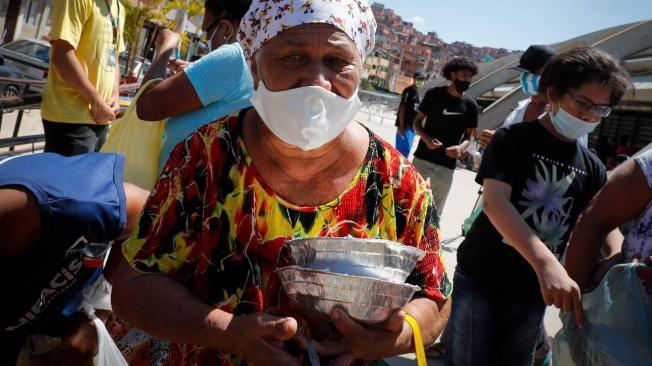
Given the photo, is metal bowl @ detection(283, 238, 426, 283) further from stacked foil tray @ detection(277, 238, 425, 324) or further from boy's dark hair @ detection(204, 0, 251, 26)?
boy's dark hair @ detection(204, 0, 251, 26)

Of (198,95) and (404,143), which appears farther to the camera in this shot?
(404,143)

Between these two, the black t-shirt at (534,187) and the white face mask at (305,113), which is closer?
the white face mask at (305,113)

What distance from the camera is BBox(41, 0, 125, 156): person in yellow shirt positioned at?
3150 mm

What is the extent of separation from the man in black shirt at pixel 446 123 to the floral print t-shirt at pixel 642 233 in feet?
11.9

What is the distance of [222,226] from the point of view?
136 cm

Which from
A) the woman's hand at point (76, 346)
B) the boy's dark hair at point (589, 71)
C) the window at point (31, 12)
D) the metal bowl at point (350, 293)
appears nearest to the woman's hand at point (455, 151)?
the boy's dark hair at point (589, 71)

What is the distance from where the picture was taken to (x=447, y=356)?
273 cm

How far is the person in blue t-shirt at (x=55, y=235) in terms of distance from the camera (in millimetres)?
1417

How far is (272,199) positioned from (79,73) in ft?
7.80

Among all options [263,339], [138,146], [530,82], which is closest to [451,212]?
[530,82]

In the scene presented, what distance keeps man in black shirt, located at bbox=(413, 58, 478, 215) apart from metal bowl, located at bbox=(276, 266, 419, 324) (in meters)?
4.62

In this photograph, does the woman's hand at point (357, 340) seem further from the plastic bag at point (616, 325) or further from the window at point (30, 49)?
the window at point (30, 49)

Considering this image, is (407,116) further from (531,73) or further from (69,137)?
(69,137)

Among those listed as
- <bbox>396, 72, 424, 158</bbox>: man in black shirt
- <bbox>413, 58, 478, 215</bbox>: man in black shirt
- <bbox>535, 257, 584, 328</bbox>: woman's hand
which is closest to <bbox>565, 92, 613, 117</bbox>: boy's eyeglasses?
<bbox>535, 257, 584, 328</bbox>: woman's hand
